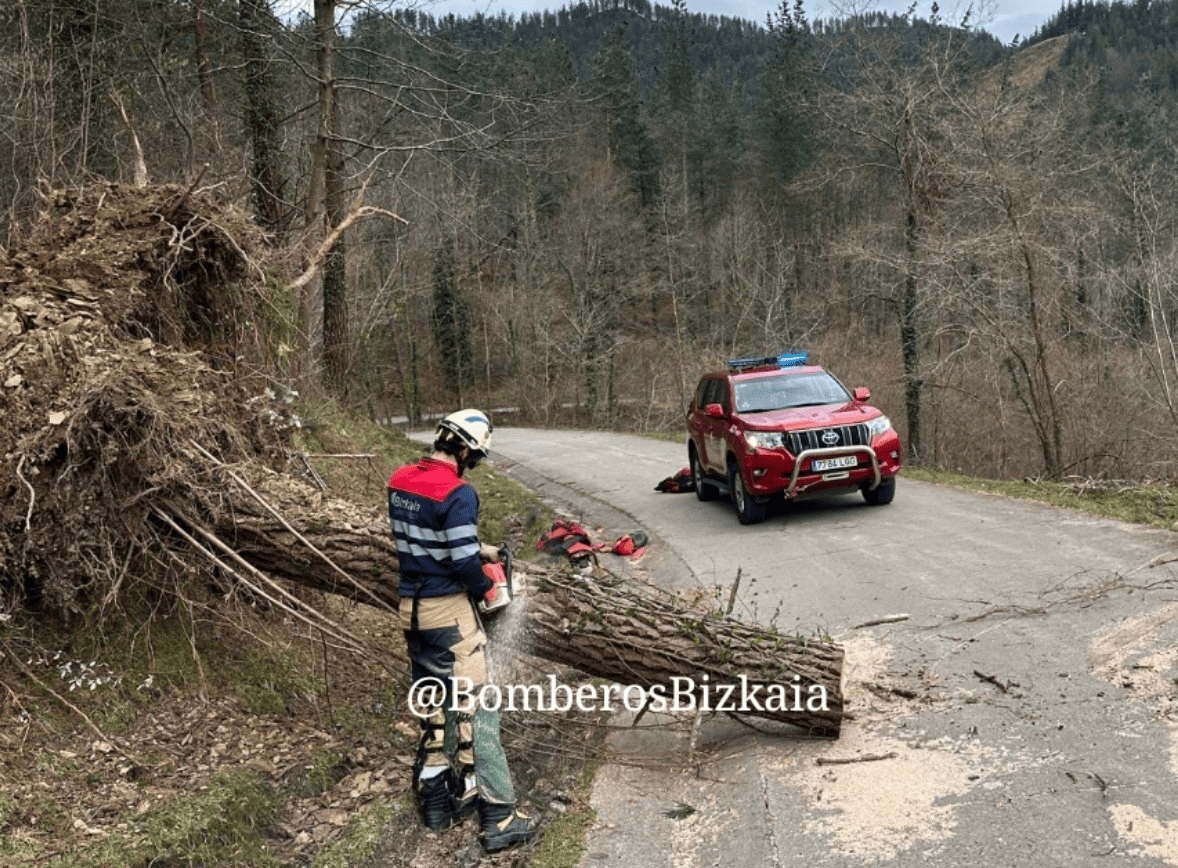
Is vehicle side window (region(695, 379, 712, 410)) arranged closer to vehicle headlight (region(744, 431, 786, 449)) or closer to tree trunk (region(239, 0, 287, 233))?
vehicle headlight (region(744, 431, 786, 449))

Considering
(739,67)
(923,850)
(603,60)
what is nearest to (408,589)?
(923,850)

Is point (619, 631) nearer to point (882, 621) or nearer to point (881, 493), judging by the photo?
point (882, 621)

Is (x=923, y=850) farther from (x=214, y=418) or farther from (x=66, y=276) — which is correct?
(x=66, y=276)

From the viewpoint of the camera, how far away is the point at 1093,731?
4.86 metres

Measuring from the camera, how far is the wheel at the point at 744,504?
11415 millimetres

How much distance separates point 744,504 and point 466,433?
23.5ft

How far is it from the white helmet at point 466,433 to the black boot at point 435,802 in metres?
1.67

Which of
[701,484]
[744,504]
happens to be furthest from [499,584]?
[701,484]

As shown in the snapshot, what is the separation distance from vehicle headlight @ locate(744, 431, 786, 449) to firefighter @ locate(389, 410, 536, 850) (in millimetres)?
6501

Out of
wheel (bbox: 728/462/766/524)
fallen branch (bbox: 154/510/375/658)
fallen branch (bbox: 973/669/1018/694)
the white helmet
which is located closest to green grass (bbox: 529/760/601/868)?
fallen branch (bbox: 154/510/375/658)

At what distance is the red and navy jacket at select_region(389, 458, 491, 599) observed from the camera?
4.70 meters

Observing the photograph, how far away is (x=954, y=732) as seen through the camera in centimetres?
511

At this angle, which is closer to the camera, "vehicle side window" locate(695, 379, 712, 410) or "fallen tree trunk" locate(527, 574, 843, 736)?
"fallen tree trunk" locate(527, 574, 843, 736)

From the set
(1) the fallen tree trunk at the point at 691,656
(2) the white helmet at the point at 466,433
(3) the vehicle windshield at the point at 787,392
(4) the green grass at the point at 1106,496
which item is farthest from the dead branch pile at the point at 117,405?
(4) the green grass at the point at 1106,496
